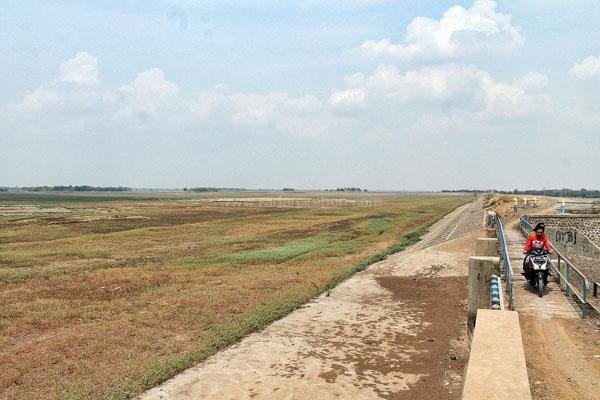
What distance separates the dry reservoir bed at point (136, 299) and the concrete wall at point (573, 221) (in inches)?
421

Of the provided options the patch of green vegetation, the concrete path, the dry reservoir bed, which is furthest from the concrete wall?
the concrete path

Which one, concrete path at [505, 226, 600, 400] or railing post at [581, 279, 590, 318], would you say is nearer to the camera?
concrete path at [505, 226, 600, 400]

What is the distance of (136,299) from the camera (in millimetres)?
18875

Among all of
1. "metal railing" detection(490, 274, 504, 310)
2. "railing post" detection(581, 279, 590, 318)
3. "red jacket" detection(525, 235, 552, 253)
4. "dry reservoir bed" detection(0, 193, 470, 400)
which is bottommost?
"dry reservoir bed" detection(0, 193, 470, 400)

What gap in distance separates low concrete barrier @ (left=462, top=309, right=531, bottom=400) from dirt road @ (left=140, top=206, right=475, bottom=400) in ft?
11.0

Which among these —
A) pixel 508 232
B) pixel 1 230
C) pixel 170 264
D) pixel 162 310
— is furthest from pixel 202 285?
pixel 1 230

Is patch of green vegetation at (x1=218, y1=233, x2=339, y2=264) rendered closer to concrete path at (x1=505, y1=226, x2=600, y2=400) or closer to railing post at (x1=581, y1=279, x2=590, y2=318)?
concrete path at (x1=505, y1=226, x2=600, y2=400)

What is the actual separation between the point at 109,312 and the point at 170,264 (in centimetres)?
1118

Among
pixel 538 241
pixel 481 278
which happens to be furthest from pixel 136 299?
pixel 538 241

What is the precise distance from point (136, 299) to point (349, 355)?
10.5 m

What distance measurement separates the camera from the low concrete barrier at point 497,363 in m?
5.12

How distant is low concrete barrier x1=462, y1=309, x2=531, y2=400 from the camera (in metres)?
5.12

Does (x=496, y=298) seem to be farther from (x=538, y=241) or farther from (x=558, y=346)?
(x=538, y=241)

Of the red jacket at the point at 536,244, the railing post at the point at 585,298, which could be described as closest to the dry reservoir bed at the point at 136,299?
the red jacket at the point at 536,244
